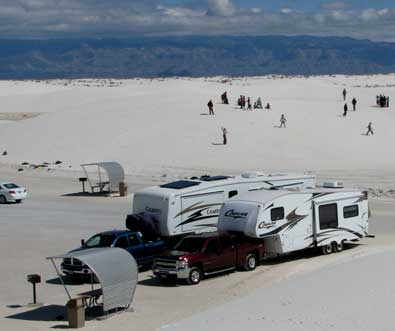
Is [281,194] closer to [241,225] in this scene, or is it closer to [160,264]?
[241,225]

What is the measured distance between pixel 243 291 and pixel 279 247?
11.5ft

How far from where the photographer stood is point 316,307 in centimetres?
1916

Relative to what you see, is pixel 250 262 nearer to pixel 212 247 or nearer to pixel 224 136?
pixel 212 247

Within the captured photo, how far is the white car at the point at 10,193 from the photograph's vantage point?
40219 mm

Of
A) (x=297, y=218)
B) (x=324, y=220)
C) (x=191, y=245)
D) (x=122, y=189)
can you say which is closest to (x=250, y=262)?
(x=191, y=245)

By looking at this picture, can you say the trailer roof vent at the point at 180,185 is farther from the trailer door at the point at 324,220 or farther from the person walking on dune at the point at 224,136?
the person walking on dune at the point at 224,136

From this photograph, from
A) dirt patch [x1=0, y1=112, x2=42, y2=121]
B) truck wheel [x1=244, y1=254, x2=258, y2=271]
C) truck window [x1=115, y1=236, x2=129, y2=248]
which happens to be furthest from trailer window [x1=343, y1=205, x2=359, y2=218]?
dirt patch [x1=0, y1=112, x2=42, y2=121]

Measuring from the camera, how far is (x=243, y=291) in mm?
22547

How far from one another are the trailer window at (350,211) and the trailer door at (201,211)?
3.88 meters

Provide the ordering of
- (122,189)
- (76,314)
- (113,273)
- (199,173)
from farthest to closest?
(199,173)
(122,189)
(113,273)
(76,314)

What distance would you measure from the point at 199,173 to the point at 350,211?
22.8m

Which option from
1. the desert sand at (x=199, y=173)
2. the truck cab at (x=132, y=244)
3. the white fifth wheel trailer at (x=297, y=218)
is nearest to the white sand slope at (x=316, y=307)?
the desert sand at (x=199, y=173)

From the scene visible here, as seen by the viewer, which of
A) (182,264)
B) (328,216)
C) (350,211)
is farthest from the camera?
(350,211)

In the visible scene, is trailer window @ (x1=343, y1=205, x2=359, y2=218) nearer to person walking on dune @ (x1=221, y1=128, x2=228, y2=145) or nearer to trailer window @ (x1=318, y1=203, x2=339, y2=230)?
trailer window @ (x1=318, y1=203, x2=339, y2=230)
